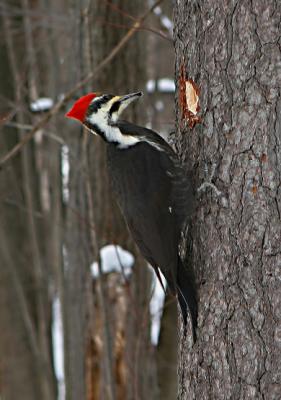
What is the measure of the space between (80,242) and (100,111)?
201 centimetres

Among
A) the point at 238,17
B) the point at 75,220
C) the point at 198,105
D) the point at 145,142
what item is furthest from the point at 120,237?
the point at 238,17

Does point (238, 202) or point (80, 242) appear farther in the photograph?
point (80, 242)

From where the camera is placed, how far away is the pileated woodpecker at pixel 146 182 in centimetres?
304

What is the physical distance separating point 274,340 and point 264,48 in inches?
39.9

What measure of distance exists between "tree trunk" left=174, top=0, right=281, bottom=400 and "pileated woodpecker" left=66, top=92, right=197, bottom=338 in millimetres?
196

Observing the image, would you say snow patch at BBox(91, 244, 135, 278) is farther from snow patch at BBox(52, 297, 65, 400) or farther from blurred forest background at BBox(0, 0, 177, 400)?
snow patch at BBox(52, 297, 65, 400)

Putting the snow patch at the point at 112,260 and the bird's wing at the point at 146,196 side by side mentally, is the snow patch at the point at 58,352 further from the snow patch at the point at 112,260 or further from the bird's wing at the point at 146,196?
the bird's wing at the point at 146,196

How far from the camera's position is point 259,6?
2.58 meters

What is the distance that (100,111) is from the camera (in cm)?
332

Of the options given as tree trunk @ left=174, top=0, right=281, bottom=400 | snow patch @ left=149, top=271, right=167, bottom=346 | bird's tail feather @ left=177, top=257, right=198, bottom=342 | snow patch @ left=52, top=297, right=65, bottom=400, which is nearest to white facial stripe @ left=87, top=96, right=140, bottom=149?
tree trunk @ left=174, top=0, right=281, bottom=400

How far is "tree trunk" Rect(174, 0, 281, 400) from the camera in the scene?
8.34ft

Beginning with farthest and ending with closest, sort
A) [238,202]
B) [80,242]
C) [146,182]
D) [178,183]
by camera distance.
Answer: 1. [80,242]
2. [146,182]
3. [178,183]
4. [238,202]

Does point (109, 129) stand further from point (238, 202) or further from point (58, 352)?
point (58, 352)

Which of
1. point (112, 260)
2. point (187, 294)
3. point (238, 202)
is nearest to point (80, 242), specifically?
point (112, 260)
